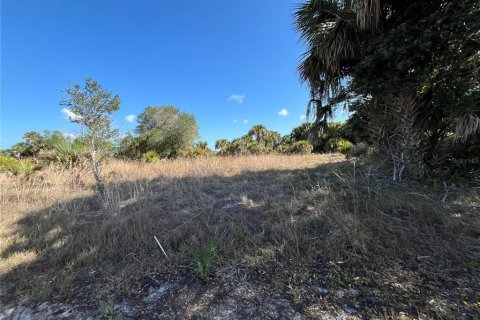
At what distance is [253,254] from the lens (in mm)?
2273

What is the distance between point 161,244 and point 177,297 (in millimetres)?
944

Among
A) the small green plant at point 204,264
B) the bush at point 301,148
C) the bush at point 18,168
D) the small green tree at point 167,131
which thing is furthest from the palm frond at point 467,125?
the small green tree at point 167,131

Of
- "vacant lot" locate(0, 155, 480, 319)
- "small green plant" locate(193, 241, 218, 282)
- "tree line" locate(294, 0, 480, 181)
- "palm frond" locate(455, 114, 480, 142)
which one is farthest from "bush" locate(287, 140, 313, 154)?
"small green plant" locate(193, 241, 218, 282)

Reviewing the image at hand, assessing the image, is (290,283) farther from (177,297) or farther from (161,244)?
(161,244)

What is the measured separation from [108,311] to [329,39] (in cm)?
524

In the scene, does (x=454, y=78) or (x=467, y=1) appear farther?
(x=454, y=78)

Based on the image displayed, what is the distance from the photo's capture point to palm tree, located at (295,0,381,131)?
12.3 feet

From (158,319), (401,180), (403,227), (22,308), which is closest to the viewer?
(158,319)

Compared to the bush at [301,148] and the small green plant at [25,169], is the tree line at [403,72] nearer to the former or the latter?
the small green plant at [25,169]

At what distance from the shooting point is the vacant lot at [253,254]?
164 centimetres

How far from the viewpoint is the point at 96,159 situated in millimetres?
4781

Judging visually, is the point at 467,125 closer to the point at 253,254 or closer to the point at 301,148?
the point at 253,254

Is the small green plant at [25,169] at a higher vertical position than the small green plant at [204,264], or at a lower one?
higher

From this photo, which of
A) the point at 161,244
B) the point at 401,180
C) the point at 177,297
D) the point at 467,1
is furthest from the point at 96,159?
the point at 467,1
